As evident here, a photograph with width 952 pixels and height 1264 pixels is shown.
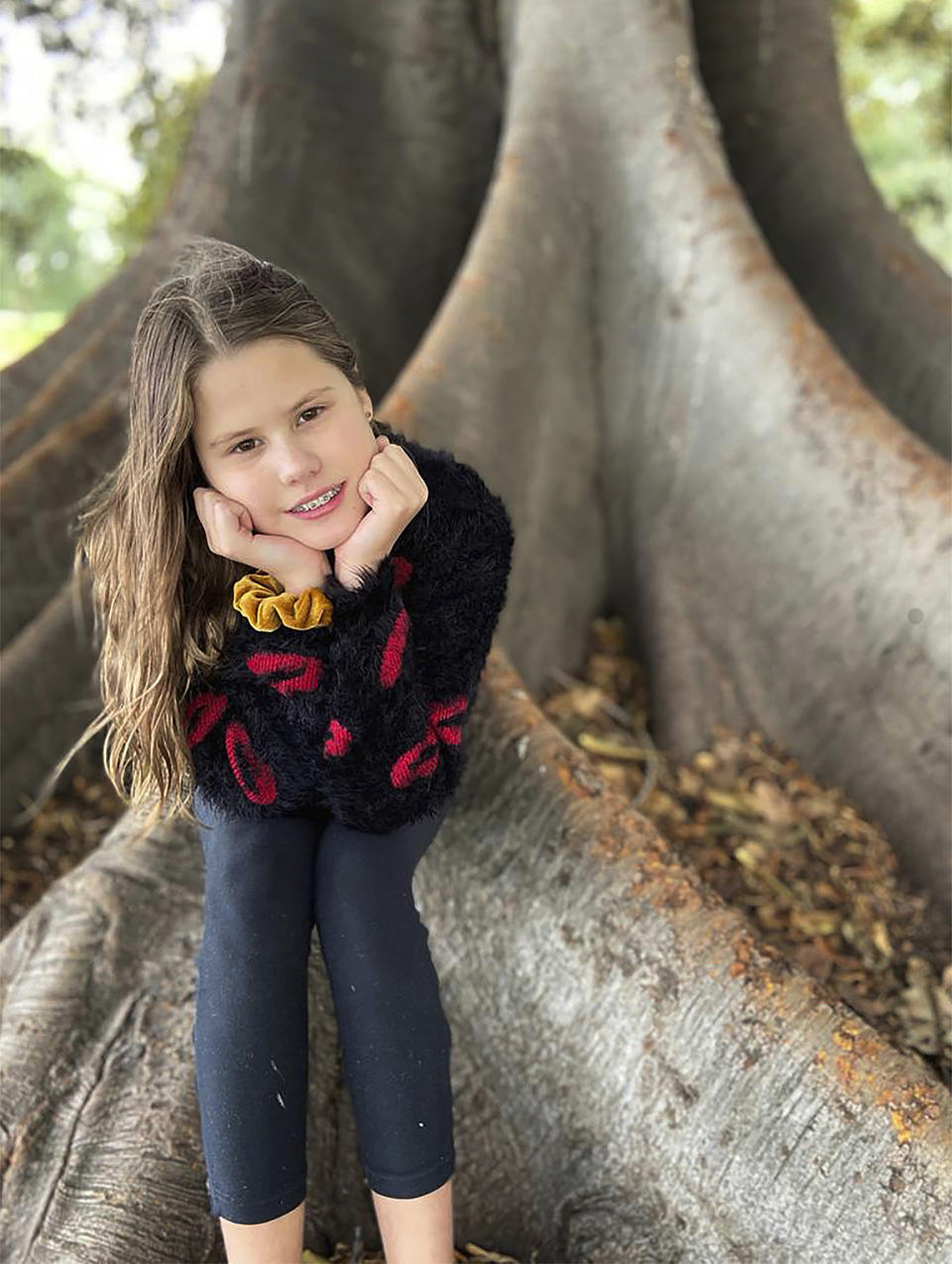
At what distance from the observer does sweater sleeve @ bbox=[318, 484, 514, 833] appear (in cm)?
168

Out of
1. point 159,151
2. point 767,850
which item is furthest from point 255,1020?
point 159,151

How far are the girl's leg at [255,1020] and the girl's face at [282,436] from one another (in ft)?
1.60

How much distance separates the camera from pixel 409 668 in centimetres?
171

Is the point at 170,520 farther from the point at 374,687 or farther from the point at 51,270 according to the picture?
the point at 51,270

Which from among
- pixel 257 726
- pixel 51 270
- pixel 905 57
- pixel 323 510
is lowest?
pixel 51 270

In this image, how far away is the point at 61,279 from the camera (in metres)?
17.5

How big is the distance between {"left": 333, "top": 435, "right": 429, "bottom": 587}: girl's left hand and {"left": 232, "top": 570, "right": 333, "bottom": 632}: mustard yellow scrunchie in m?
0.05

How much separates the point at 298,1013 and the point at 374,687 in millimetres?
525

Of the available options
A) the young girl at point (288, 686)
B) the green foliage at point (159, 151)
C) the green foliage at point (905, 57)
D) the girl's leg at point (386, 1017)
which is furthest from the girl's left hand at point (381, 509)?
the green foliage at point (159, 151)

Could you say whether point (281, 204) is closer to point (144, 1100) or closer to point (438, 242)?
point (438, 242)

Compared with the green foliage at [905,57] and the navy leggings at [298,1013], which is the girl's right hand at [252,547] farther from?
the green foliage at [905,57]

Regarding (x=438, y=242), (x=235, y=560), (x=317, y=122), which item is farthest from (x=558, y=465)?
(x=235, y=560)

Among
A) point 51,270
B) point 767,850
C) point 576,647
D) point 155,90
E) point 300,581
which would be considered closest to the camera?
point 300,581

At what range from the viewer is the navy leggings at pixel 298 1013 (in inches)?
66.9
